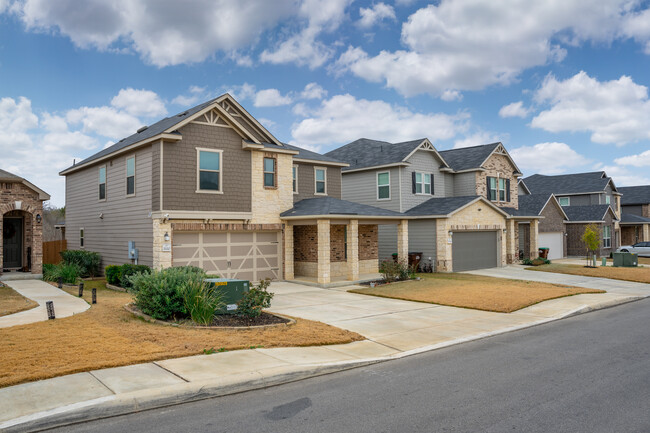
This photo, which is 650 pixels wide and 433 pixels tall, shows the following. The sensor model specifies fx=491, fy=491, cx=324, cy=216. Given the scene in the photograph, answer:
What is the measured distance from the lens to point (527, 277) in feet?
84.2

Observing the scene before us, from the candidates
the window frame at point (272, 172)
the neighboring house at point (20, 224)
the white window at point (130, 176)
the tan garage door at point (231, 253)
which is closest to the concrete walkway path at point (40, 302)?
the neighboring house at point (20, 224)

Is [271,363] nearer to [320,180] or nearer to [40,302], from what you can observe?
[40,302]

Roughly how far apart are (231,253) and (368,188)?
41.8 ft

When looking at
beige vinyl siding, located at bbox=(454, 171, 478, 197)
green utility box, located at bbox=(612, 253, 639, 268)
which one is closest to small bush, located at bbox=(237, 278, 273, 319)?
beige vinyl siding, located at bbox=(454, 171, 478, 197)

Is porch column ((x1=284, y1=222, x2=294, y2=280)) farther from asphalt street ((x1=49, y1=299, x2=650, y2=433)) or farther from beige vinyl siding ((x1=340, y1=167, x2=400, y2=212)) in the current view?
asphalt street ((x1=49, y1=299, x2=650, y2=433))

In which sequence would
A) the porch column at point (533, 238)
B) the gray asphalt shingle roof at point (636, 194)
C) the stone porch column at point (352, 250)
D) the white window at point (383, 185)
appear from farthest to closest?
the gray asphalt shingle roof at point (636, 194) → the porch column at point (533, 238) → the white window at point (383, 185) → the stone porch column at point (352, 250)

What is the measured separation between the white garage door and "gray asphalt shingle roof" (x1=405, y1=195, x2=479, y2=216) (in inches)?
479

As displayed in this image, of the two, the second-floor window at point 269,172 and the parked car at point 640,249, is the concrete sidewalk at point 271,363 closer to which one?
the second-floor window at point 269,172

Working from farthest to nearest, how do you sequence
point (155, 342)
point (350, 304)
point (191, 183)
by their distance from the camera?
point (191, 183) < point (350, 304) < point (155, 342)

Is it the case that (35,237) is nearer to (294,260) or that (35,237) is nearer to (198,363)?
(294,260)

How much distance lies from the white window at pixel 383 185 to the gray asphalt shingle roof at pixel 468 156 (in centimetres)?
612

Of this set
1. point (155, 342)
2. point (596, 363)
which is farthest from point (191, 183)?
point (596, 363)

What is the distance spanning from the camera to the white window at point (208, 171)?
65.9 feet

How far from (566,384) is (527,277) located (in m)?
19.1
